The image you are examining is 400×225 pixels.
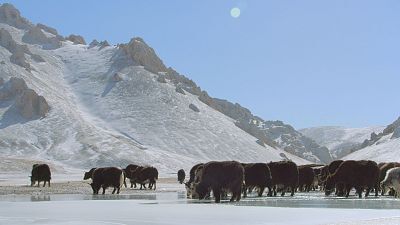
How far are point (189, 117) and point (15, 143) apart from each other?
40440 mm

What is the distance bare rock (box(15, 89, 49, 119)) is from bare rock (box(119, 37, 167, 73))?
129 feet

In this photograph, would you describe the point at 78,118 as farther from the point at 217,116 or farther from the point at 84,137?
the point at 217,116

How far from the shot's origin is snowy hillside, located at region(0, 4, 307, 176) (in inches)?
4044

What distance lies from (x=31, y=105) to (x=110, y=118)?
656 inches

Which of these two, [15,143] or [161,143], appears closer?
[15,143]

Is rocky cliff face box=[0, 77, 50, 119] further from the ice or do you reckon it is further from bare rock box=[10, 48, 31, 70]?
the ice

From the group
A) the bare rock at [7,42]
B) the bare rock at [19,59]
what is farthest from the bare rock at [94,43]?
the bare rock at [19,59]

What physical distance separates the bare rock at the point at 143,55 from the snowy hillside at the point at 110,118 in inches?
10.6

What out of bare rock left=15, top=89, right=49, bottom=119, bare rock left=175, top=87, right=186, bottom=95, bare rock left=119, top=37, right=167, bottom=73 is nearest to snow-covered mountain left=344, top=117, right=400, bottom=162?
bare rock left=175, top=87, right=186, bottom=95

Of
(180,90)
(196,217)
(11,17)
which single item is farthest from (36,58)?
(196,217)

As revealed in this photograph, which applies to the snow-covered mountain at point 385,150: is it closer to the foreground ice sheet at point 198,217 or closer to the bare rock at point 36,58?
the bare rock at point 36,58

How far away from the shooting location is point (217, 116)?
5630 inches

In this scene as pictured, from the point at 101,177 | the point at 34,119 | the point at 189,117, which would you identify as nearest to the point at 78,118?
the point at 34,119

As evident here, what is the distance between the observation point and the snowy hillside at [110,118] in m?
103
